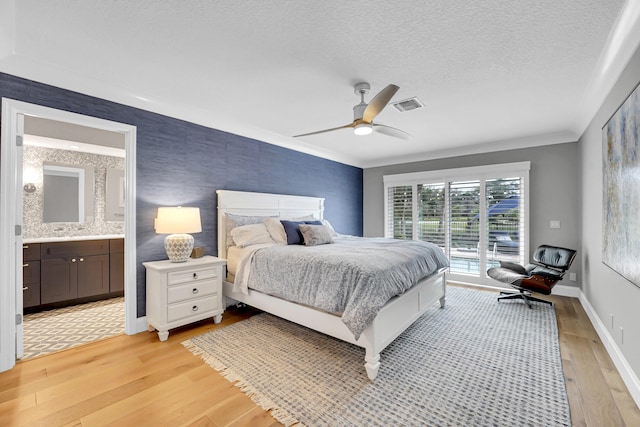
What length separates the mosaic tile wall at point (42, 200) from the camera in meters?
3.88

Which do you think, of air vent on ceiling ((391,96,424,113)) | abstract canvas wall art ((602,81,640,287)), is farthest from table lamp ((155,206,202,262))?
abstract canvas wall art ((602,81,640,287))

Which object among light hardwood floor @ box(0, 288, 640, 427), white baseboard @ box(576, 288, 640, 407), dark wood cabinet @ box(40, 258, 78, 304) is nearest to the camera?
light hardwood floor @ box(0, 288, 640, 427)

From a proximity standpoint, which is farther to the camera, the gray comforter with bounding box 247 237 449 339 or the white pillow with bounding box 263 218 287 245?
the white pillow with bounding box 263 218 287 245

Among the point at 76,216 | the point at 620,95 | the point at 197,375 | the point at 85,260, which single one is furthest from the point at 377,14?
the point at 76,216

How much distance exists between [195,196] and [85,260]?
194 centimetres

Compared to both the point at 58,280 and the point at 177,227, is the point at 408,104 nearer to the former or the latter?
the point at 177,227

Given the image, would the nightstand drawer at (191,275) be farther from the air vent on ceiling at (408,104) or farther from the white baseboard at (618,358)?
the white baseboard at (618,358)

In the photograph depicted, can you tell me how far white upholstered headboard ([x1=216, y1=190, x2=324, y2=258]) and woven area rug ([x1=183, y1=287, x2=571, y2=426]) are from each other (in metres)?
1.32

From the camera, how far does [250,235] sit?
352 centimetres

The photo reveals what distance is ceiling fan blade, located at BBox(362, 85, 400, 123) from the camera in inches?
86.4

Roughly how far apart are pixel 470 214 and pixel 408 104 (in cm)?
277

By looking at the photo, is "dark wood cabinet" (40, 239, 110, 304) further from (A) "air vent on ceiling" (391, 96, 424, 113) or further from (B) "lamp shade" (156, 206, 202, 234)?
(A) "air vent on ceiling" (391, 96, 424, 113)

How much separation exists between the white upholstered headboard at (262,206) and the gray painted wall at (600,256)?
12.1ft

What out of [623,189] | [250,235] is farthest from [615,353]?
[250,235]
